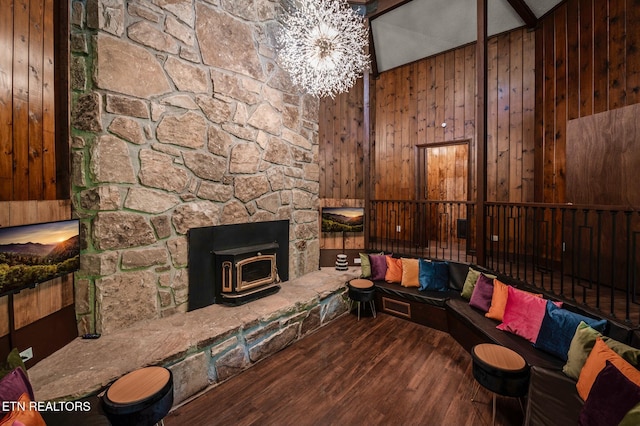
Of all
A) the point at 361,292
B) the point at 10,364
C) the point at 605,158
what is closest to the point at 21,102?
the point at 10,364

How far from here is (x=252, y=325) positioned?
105 inches

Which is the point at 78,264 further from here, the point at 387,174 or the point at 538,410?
the point at 387,174

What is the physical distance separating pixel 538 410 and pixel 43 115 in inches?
153

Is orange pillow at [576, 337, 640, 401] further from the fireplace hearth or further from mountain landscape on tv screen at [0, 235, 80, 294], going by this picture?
mountain landscape on tv screen at [0, 235, 80, 294]

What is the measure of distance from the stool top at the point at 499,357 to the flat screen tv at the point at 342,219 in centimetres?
280

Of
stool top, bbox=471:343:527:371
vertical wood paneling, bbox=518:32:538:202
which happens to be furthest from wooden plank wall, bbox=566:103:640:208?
stool top, bbox=471:343:527:371

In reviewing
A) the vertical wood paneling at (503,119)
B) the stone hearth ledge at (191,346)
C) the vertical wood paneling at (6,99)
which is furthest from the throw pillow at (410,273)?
the vertical wood paneling at (6,99)

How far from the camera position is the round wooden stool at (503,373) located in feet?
6.27

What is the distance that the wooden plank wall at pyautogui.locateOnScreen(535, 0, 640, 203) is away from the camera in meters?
3.12

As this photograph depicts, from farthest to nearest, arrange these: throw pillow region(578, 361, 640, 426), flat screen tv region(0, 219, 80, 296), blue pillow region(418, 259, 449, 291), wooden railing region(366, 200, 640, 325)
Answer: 1. blue pillow region(418, 259, 449, 291)
2. wooden railing region(366, 200, 640, 325)
3. flat screen tv region(0, 219, 80, 296)
4. throw pillow region(578, 361, 640, 426)

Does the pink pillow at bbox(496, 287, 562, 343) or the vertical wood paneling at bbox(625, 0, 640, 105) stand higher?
the vertical wood paneling at bbox(625, 0, 640, 105)

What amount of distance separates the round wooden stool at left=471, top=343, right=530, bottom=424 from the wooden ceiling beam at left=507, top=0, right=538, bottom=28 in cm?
479

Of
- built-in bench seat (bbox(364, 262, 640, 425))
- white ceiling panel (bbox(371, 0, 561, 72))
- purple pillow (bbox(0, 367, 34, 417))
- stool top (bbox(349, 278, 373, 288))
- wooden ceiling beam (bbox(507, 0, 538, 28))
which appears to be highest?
white ceiling panel (bbox(371, 0, 561, 72))

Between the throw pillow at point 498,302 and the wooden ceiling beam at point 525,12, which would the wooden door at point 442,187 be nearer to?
the wooden ceiling beam at point 525,12
